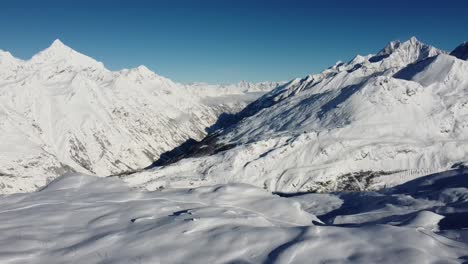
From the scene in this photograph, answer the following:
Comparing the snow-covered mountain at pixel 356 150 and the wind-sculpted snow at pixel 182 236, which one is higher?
the snow-covered mountain at pixel 356 150

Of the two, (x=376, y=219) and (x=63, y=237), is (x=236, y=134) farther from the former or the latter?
(x=63, y=237)

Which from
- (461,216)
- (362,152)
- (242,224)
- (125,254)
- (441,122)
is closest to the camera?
(125,254)

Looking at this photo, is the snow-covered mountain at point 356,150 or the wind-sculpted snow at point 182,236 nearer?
the wind-sculpted snow at point 182,236

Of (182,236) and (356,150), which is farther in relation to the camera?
(356,150)

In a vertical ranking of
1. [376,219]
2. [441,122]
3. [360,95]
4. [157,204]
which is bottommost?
[376,219]

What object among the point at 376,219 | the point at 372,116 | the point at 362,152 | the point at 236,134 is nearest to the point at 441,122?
the point at 372,116

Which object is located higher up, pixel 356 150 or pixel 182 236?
pixel 356 150

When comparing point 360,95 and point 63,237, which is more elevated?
point 360,95

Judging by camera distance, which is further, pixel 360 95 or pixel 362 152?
pixel 360 95

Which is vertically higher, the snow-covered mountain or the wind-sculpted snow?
the snow-covered mountain

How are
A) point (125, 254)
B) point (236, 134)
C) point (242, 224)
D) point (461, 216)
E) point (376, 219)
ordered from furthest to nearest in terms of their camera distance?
point (236, 134) < point (376, 219) < point (461, 216) < point (242, 224) < point (125, 254)

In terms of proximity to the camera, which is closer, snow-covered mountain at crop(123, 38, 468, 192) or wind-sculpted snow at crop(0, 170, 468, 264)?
wind-sculpted snow at crop(0, 170, 468, 264)
